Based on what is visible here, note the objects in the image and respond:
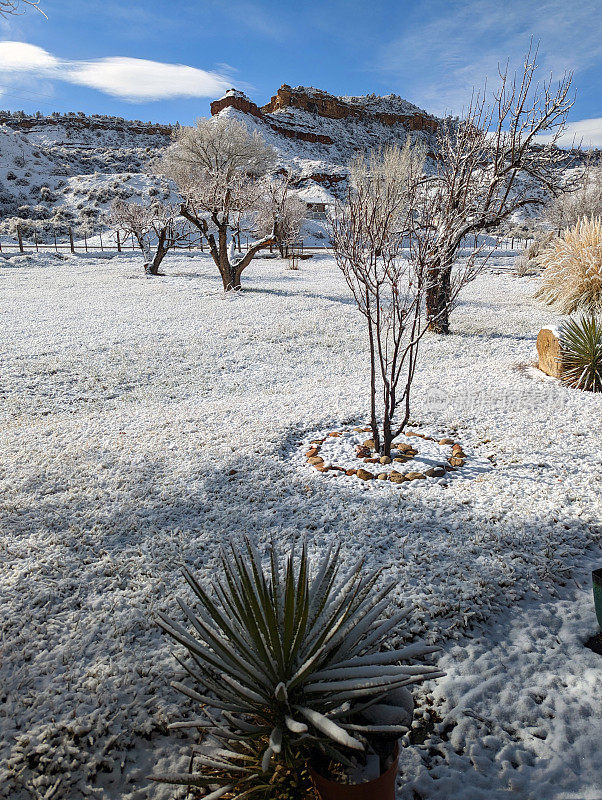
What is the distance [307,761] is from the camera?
160 cm

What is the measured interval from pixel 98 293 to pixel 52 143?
61.2 metres

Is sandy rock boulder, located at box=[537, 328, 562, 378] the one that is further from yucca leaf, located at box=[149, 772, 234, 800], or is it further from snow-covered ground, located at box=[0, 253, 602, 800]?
yucca leaf, located at box=[149, 772, 234, 800]

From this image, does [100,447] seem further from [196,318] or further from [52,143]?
[52,143]

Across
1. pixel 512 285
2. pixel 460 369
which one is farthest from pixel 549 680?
pixel 512 285

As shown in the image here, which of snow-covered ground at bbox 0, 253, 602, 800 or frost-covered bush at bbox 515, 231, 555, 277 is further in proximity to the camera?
frost-covered bush at bbox 515, 231, 555, 277

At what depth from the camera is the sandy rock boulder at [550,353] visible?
7.02 m

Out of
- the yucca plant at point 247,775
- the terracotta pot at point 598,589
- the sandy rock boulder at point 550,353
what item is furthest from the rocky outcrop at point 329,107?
the yucca plant at point 247,775

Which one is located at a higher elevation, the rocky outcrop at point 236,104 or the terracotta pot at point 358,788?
the rocky outcrop at point 236,104

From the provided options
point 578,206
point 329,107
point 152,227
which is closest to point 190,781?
point 152,227

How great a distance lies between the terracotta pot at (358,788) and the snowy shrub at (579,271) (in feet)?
31.6

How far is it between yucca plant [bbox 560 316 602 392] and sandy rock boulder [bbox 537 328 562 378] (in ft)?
0.40

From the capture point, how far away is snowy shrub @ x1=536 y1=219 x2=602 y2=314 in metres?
9.48

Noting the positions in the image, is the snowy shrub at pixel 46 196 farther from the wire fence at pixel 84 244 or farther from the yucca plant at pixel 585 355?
the yucca plant at pixel 585 355

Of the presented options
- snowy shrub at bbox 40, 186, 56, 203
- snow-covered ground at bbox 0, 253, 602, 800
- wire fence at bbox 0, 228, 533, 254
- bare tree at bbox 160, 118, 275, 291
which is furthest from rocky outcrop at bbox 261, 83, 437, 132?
snow-covered ground at bbox 0, 253, 602, 800
